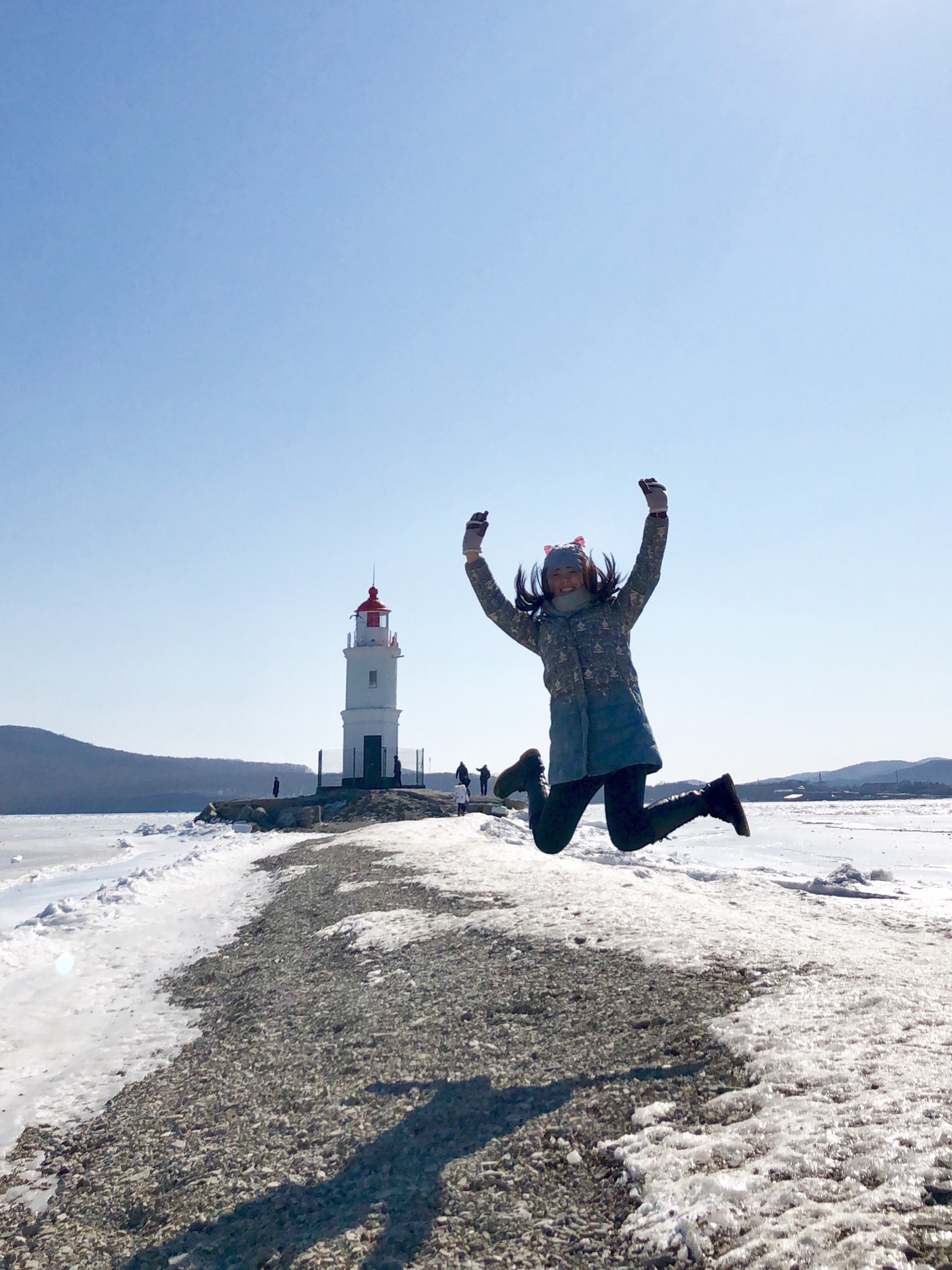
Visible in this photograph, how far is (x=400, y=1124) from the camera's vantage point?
2.90 metres

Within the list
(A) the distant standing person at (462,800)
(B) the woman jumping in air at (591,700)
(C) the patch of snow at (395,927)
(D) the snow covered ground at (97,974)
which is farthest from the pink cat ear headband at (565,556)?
(A) the distant standing person at (462,800)

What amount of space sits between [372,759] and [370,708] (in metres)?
2.71

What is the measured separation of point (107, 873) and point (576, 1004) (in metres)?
18.8

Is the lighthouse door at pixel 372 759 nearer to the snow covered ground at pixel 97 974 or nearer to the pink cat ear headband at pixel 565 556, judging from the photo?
the snow covered ground at pixel 97 974

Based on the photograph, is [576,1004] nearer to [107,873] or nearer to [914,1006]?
[914,1006]

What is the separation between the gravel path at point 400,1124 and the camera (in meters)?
2.25

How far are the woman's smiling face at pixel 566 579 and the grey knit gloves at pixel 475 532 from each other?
48 centimetres

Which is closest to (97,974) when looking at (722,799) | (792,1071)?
(722,799)

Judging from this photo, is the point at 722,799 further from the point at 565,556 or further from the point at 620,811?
the point at 565,556

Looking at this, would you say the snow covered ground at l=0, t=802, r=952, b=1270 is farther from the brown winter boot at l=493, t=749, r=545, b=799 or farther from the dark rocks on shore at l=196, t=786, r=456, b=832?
the dark rocks on shore at l=196, t=786, r=456, b=832

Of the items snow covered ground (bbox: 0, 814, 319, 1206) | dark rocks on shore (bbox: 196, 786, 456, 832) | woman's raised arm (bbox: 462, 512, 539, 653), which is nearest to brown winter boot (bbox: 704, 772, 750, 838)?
woman's raised arm (bbox: 462, 512, 539, 653)

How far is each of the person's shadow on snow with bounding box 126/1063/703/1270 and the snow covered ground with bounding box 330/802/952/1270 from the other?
0.46 m

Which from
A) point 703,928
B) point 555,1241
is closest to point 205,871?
point 703,928

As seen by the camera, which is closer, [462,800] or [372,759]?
[462,800]
